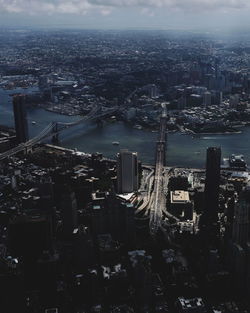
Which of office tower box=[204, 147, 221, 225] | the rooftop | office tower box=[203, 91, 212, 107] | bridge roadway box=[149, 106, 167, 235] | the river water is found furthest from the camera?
office tower box=[203, 91, 212, 107]

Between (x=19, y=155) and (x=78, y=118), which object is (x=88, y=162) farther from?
(x=78, y=118)

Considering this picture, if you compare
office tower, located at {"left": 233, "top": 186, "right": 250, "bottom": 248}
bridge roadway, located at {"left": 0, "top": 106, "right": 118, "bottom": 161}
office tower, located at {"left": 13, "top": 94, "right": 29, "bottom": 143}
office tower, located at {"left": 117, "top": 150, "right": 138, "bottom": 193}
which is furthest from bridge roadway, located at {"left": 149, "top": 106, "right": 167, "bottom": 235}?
office tower, located at {"left": 13, "top": 94, "right": 29, "bottom": 143}

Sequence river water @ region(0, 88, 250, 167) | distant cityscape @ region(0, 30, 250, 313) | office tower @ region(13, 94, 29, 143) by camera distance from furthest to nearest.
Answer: office tower @ region(13, 94, 29, 143) → river water @ region(0, 88, 250, 167) → distant cityscape @ region(0, 30, 250, 313)

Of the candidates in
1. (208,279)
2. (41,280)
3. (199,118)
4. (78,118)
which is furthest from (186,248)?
(78,118)

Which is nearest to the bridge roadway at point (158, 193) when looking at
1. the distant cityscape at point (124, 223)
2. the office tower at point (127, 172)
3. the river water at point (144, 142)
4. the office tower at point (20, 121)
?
the distant cityscape at point (124, 223)

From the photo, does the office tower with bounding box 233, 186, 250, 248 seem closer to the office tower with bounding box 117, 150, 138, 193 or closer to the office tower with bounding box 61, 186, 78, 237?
the office tower with bounding box 61, 186, 78, 237

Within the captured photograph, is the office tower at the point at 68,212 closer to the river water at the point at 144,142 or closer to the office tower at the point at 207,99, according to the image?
the river water at the point at 144,142
